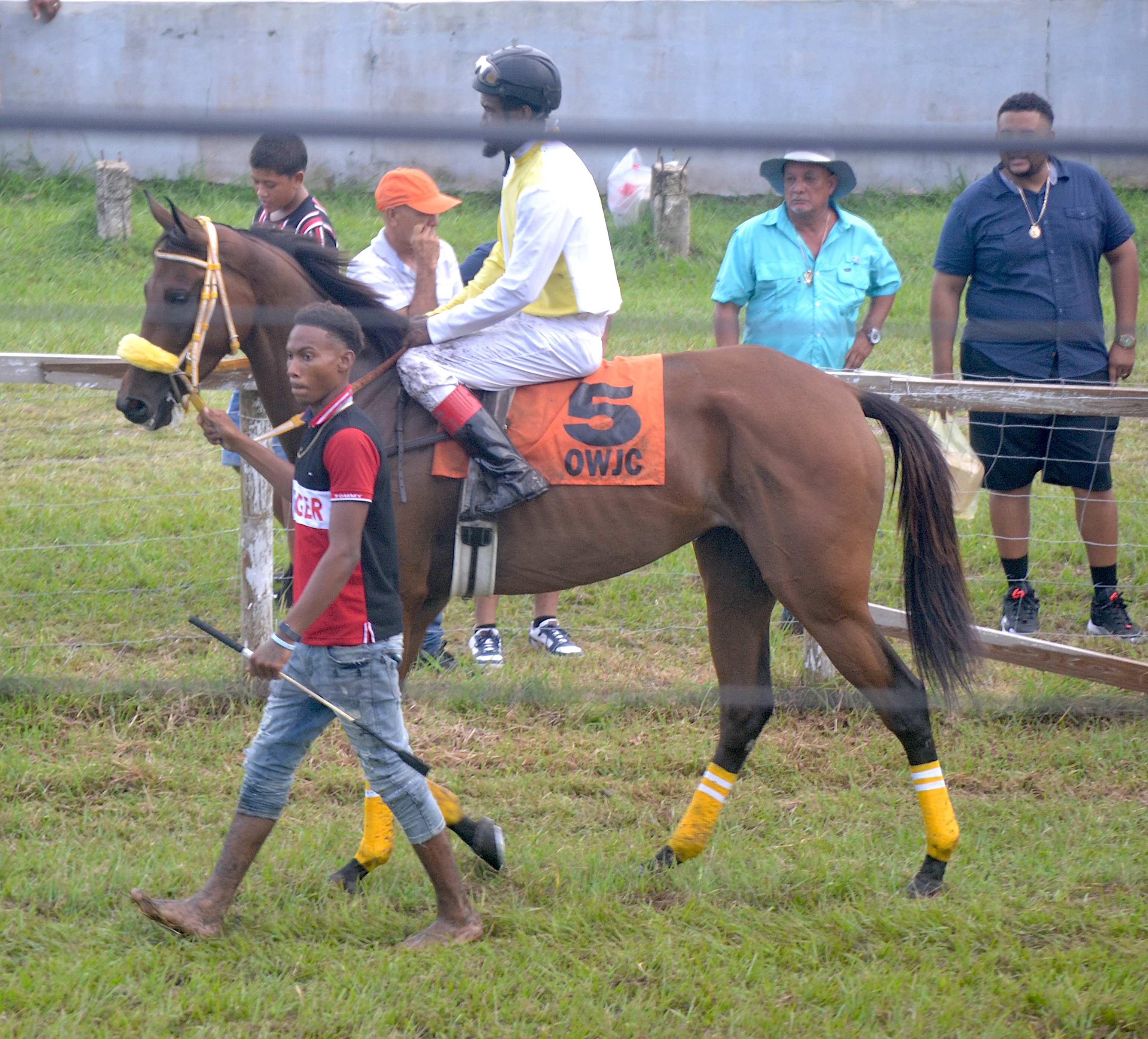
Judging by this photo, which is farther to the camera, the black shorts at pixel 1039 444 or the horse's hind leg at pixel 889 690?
the black shorts at pixel 1039 444

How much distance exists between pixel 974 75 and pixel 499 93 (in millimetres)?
8645

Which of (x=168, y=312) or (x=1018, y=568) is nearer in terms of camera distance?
(x=168, y=312)

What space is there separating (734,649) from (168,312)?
2058 mm

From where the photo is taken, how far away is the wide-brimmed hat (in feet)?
15.5

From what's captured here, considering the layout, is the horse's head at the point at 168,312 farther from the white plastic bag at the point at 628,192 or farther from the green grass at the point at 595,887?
the white plastic bag at the point at 628,192

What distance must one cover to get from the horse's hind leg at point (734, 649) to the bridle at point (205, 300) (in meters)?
1.67

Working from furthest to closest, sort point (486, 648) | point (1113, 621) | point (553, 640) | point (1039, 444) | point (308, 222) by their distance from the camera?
point (1039, 444)
point (1113, 621)
point (553, 640)
point (486, 648)
point (308, 222)

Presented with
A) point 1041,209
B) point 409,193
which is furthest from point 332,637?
point 1041,209

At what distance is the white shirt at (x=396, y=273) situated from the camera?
193 inches

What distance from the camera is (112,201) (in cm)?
835

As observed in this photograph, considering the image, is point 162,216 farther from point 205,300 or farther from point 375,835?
point 375,835

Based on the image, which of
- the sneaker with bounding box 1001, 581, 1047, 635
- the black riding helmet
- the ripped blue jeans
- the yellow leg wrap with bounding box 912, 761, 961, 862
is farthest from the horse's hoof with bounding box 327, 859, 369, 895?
the sneaker with bounding box 1001, 581, 1047, 635

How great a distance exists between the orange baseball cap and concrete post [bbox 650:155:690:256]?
3.50 m

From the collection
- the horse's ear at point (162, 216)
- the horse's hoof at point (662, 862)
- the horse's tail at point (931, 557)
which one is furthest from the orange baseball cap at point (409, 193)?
the horse's hoof at point (662, 862)
